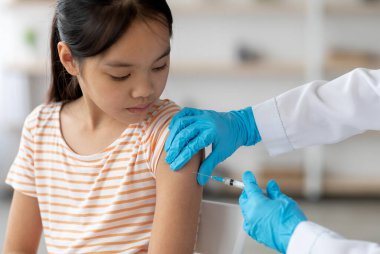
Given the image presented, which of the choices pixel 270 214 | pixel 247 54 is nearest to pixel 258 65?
pixel 247 54

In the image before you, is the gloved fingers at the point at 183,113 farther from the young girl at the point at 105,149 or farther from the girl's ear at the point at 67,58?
the girl's ear at the point at 67,58

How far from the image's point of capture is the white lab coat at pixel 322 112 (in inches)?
57.0

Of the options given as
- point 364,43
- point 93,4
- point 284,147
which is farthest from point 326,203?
point 93,4

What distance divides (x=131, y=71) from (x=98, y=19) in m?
0.13

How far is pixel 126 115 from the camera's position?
1.28 meters

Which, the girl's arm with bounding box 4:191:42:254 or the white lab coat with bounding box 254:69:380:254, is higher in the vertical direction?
the white lab coat with bounding box 254:69:380:254

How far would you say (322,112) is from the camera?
1481 mm

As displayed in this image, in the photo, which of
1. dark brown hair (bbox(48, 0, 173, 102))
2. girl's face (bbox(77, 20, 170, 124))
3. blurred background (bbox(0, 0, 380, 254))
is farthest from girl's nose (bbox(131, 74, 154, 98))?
blurred background (bbox(0, 0, 380, 254))

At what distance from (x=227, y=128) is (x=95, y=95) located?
362mm

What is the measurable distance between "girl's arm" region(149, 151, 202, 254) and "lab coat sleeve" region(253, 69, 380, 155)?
0.37 metres

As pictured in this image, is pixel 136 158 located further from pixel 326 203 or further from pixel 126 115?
pixel 326 203

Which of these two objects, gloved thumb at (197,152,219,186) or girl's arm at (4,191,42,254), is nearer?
gloved thumb at (197,152,219,186)

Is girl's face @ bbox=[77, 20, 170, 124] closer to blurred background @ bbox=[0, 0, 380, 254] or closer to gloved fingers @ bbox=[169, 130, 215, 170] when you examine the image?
gloved fingers @ bbox=[169, 130, 215, 170]

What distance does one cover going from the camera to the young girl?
119 centimetres
